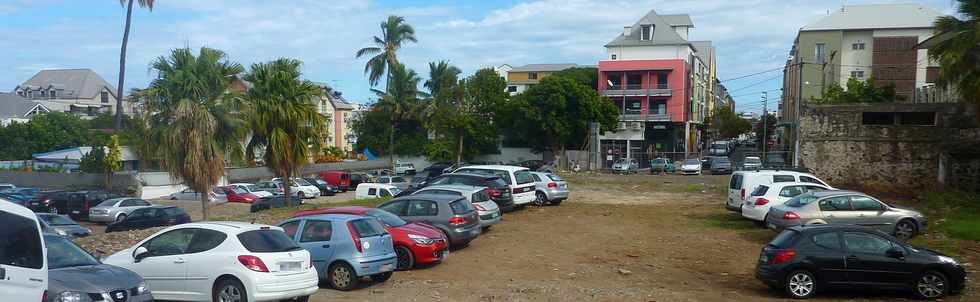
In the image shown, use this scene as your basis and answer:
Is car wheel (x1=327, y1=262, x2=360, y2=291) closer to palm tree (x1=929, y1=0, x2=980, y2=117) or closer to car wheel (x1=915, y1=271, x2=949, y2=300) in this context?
car wheel (x1=915, y1=271, x2=949, y2=300)

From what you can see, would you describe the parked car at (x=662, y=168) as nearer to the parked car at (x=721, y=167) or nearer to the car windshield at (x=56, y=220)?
the parked car at (x=721, y=167)

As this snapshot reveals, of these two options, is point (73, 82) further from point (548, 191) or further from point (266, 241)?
point (266, 241)

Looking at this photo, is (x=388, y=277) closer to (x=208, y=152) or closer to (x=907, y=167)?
(x=208, y=152)

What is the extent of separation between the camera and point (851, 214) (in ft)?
60.4

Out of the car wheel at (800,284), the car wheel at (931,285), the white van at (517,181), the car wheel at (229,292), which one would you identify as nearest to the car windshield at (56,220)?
the white van at (517,181)

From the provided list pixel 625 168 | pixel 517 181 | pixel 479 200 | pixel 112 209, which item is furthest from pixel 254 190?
pixel 625 168

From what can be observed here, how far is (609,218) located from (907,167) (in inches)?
678

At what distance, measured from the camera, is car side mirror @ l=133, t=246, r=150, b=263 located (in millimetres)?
10805

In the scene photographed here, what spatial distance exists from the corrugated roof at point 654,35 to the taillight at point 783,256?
6318 centimetres

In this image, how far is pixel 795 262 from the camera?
1244 centimetres

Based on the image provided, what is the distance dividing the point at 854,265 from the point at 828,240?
0.55 metres

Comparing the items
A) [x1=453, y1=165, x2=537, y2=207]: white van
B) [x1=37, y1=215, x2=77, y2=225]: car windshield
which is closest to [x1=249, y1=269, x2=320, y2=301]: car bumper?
[x1=453, y1=165, x2=537, y2=207]: white van

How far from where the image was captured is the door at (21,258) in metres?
6.30

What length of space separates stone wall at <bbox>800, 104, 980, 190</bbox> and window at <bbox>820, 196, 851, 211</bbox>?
54.9 ft
